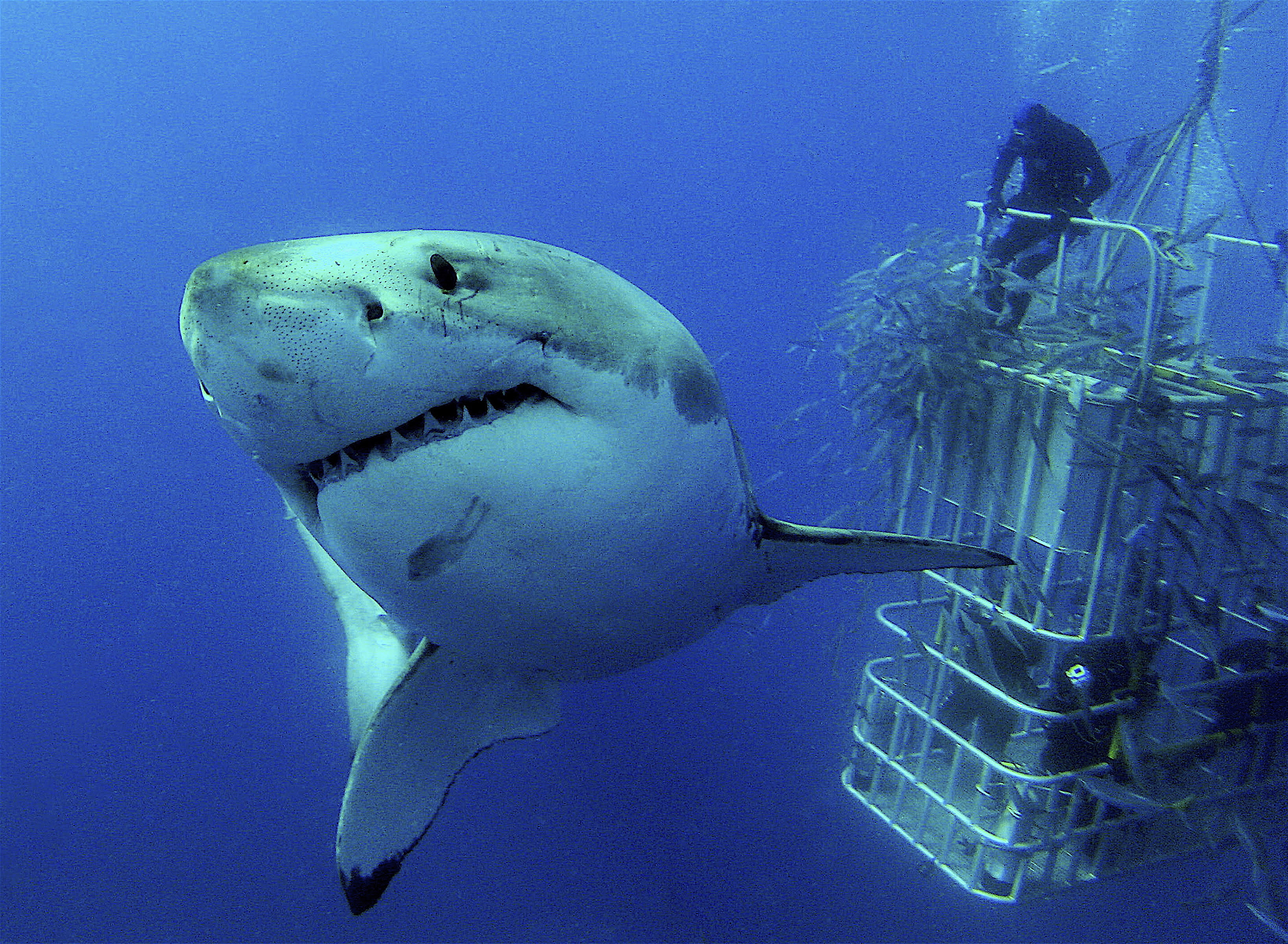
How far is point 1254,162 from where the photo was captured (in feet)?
71.8

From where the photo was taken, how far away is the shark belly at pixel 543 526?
1.02m

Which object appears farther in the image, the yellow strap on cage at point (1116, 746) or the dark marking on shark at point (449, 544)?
the yellow strap on cage at point (1116, 746)

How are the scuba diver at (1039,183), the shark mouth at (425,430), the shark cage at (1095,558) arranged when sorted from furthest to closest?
the scuba diver at (1039,183) → the shark cage at (1095,558) → the shark mouth at (425,430)

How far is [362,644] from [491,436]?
267 cm

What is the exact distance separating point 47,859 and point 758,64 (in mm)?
34785

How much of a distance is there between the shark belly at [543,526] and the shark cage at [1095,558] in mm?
1353

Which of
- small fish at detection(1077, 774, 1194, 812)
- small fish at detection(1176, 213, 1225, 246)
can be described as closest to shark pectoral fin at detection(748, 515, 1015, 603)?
small fish at detection(1077, 774, 1194, 812)

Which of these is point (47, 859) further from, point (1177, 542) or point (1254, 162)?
point (1254, 162)

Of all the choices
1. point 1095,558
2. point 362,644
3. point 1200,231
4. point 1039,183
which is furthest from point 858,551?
point 362,644

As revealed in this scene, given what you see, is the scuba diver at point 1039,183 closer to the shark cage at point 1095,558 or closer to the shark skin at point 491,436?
the shark cage at point 1095,558

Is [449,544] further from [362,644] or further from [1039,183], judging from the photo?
[1039,183]

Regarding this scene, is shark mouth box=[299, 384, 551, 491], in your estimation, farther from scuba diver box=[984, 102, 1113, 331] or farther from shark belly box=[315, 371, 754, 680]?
scuba diver box=[984, 102, 1113, 331]

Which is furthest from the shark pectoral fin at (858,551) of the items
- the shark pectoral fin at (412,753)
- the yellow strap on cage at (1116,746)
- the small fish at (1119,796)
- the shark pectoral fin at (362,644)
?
the shark pectoral fin at (362,644)

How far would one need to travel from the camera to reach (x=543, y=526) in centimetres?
108
